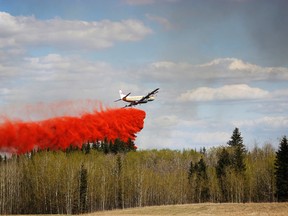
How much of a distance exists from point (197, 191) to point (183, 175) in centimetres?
738

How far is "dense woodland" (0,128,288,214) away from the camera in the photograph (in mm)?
100688

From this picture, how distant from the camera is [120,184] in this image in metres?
111

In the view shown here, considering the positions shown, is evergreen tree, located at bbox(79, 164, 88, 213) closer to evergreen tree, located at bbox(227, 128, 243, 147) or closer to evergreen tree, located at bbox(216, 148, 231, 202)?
evergreen tree, located at bbox(216, 148, 231, 202)

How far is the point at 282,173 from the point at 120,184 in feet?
118

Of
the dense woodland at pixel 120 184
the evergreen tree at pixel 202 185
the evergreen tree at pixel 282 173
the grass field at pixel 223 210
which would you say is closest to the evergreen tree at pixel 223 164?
the dense woodland at pixel 120 184

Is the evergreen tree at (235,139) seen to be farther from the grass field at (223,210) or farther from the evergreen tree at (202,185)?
the grass field at (223,210)

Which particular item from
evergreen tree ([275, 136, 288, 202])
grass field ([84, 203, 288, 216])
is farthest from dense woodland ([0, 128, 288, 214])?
grass field ([84, 203, 288, 216])

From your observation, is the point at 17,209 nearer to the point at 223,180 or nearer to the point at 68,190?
the point at 68,190

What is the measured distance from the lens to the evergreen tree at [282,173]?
93.5 metres

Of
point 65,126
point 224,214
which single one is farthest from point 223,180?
point 65,126

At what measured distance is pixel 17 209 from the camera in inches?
4232

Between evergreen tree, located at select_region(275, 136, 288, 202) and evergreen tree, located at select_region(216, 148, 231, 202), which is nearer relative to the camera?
evergreen tree, located at select_region(275, 136, 288, 202)

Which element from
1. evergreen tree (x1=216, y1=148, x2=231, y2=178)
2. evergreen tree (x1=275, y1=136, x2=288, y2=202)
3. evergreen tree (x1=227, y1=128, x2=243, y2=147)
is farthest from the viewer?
evergreen tree (x1=227, y1=128, x2=243, y2=147)

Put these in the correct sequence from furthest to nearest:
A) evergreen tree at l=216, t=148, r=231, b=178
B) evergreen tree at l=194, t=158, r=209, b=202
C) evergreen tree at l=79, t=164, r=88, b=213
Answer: evergreen tree at l=216, t=148, r=231, b=178 → evergreen tree at l=194, t=158, r=209, b=202 → evergreen tree at l=79, t=164, r=88, b=213
